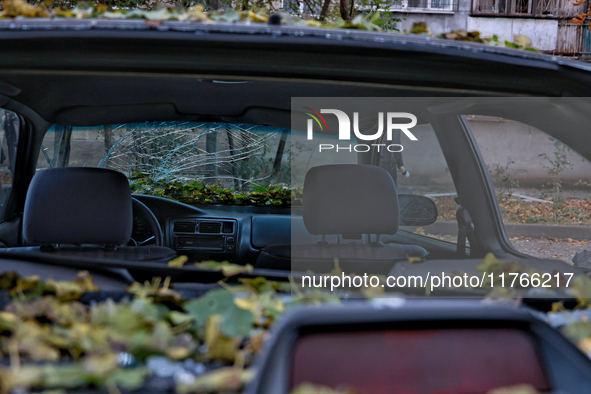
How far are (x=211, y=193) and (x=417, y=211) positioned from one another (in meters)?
1.94

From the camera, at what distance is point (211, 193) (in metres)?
3.91

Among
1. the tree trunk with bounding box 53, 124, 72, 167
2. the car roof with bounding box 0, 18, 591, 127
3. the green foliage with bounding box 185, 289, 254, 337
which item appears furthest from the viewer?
the tree trunk with bounding box 53, 124, 72, 167

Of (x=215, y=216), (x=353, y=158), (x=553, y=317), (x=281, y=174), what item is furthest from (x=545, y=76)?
(x=215, y=216)

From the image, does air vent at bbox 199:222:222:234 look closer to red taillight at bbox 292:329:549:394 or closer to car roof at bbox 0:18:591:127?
car roof at bbox 0:18:591:127

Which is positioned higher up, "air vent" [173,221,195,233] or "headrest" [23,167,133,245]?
"headrest" [23,167,133,245]

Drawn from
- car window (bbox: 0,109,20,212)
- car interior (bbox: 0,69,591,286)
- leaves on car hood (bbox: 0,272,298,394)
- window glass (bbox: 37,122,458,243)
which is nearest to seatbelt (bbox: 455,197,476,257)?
car interior (bbox: 0,69,591,286)

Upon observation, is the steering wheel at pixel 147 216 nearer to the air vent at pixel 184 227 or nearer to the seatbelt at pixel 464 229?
the air vent at pixel 184 227

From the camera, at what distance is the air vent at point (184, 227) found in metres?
3.99

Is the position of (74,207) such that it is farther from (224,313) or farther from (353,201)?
(224,313)

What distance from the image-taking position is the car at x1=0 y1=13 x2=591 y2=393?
2.11 ft

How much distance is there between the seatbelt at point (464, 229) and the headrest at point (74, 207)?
1684 millimetres

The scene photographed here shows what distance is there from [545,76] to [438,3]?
615 inches

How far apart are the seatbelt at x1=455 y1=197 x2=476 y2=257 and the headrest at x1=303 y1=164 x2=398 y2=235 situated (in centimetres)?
37

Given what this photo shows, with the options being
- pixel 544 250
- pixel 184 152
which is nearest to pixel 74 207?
pixel 184 152
